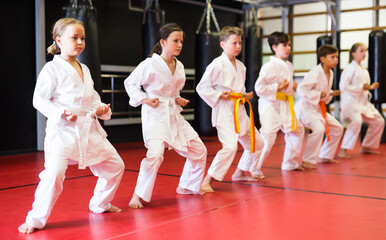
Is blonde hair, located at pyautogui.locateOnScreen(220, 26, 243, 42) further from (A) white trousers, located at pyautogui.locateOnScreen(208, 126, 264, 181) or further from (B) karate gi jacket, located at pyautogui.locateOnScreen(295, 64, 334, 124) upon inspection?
(B) karate gi jacket, located at pyautogui.locateOnScreen(295, 64, 334, 124)

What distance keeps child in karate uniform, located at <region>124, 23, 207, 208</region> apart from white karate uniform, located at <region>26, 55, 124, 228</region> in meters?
0.40

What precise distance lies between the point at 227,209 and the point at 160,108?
84cm

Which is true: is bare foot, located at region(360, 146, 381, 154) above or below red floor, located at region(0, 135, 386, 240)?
above

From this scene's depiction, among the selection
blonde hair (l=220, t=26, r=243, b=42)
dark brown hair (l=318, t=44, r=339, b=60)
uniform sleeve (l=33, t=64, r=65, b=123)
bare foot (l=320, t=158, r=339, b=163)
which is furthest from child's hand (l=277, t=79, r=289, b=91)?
uniform sleeve (l=33, t=64, r=65, b=123)

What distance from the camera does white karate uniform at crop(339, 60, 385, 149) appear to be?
609cm

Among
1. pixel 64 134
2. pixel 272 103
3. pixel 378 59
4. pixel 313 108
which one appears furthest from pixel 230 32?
pixel 378 59

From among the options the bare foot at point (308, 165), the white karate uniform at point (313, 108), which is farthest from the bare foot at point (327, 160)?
the bare foot at point (308, 165)

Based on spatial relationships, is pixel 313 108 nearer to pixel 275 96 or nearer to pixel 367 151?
pixel 275 96

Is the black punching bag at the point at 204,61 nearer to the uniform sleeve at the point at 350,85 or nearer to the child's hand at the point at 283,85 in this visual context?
the uniform sleeve at the point at 350,85

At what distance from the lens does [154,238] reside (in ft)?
8.44

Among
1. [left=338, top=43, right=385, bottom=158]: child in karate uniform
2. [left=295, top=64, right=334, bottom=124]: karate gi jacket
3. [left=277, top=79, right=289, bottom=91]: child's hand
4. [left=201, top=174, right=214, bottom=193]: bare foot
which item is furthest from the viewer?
[left=338, top=43, right=385, bottom=158]: child in karate uniform

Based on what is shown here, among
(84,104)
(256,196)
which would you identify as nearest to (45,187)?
(84,104)

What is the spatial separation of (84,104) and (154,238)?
88 centimetres

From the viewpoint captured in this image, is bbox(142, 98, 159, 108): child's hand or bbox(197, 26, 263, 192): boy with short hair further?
bbox(197, 26, 263, 192): boy with short hair
